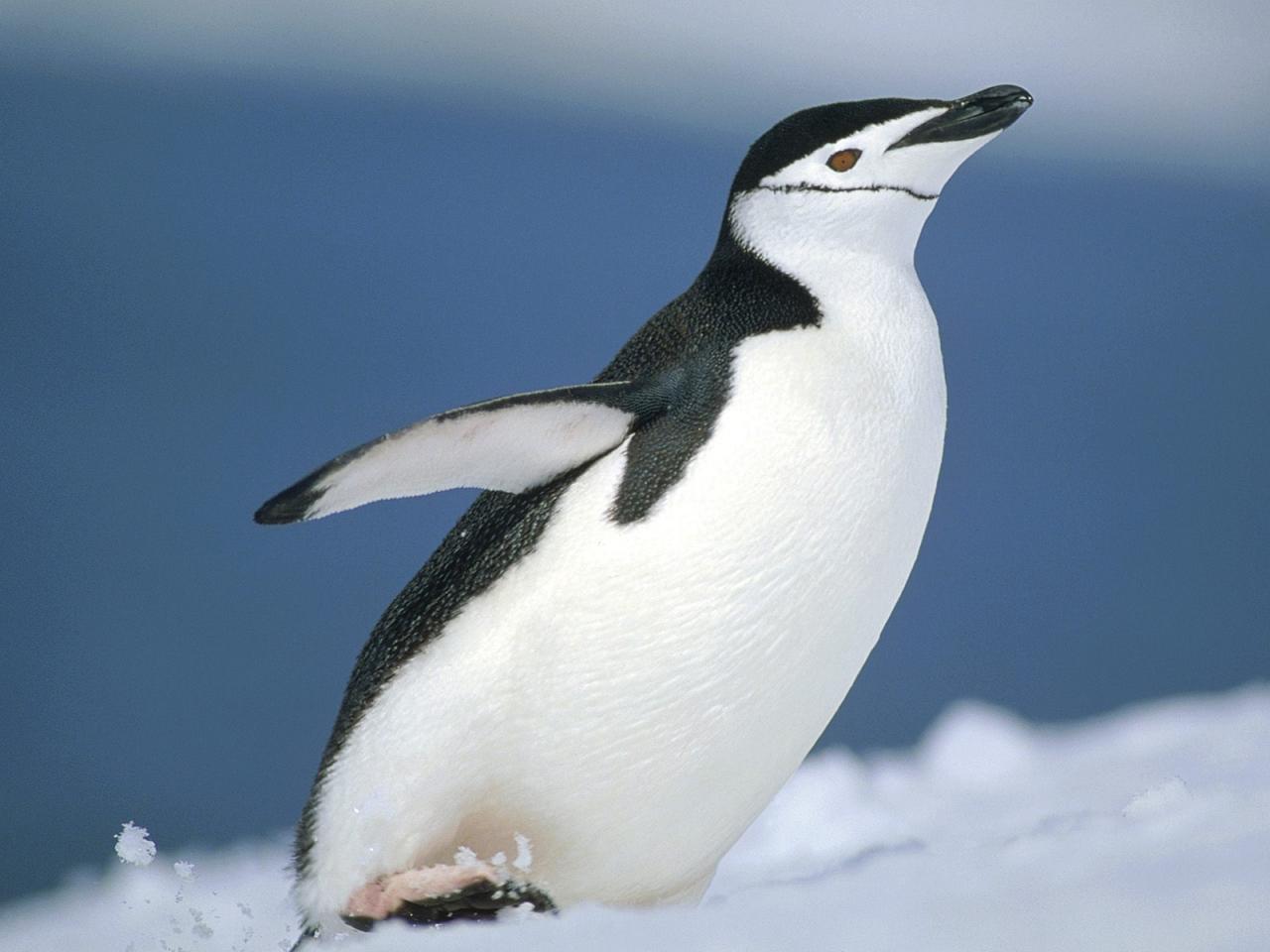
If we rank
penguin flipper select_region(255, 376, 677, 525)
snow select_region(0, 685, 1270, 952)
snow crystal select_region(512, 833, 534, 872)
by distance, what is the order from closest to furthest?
snow select_region(0, 685, 1270, 952)
penguin flipper select_region(255, 376, 677, 525)
snow crystal select_region(512, 833, 534, 872)

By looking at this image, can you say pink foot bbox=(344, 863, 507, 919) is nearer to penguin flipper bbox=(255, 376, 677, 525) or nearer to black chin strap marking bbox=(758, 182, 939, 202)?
penguin flipper bbox=(255, 376, 677, 525)

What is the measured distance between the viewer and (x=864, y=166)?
5.16 feet

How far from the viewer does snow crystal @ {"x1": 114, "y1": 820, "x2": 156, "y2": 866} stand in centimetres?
159

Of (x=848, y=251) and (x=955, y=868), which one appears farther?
(x=848, y=251)

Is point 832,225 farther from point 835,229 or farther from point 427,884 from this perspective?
point 427,884

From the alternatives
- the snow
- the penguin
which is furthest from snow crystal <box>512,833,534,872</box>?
the snow

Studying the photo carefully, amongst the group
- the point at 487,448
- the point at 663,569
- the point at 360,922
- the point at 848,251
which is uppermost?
the point at 848,251

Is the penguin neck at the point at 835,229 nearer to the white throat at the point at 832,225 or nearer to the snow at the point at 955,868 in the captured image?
the white throat at the point at 832,225

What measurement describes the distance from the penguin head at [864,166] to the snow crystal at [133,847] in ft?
3.04

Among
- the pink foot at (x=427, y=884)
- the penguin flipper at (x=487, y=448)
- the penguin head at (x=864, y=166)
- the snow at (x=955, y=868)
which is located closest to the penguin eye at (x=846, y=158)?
the penguin head at (x=864, y=166)

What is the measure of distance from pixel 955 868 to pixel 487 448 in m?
0.62

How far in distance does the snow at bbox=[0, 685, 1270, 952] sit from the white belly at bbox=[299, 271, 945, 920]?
138 millimetres

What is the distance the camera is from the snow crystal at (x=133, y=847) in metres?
1.59

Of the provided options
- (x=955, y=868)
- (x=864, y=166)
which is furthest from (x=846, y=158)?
(x=955, y=868)
